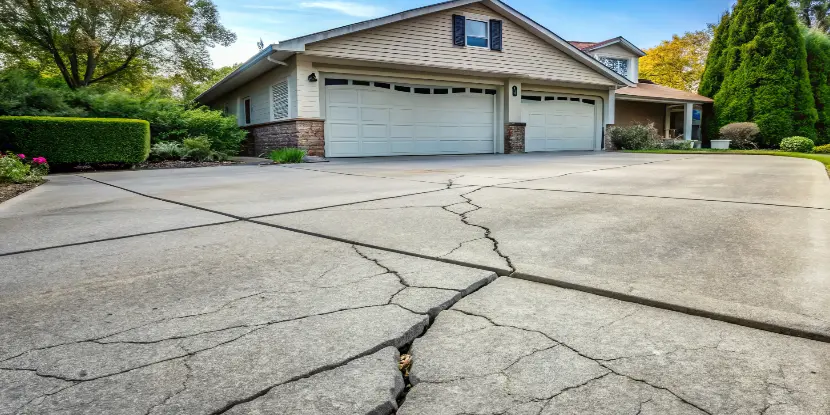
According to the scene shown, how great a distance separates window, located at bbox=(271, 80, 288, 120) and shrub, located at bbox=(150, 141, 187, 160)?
2.74 meters

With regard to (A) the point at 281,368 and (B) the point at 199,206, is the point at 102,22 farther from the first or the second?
(A) the point at 281,368

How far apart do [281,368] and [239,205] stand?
3371 millimetres

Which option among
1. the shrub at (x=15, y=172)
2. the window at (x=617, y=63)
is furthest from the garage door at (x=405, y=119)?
the window at (x=617, y=63)

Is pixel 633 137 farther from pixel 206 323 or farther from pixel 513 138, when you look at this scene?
pixel 206 323

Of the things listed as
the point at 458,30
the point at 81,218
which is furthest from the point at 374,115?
the point at 81,218

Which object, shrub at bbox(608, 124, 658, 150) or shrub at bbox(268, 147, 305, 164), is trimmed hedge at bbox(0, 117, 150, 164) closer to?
shrub at bbox(268, 147, 305, 164)

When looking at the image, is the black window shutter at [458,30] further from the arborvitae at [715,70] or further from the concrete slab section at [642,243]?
the arborvitae at [715,70]

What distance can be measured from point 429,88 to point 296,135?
4633 mm

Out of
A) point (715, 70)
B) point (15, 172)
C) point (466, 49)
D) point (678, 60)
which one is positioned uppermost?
point (678, 60)

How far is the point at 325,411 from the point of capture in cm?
114

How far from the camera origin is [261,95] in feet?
47.8

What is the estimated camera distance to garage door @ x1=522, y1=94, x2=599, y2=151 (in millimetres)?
16297

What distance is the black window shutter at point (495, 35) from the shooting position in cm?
1410

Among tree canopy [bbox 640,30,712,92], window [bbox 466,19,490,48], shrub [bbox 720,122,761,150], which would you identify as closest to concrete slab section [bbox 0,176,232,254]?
window [bbox 466,19,490,48]
